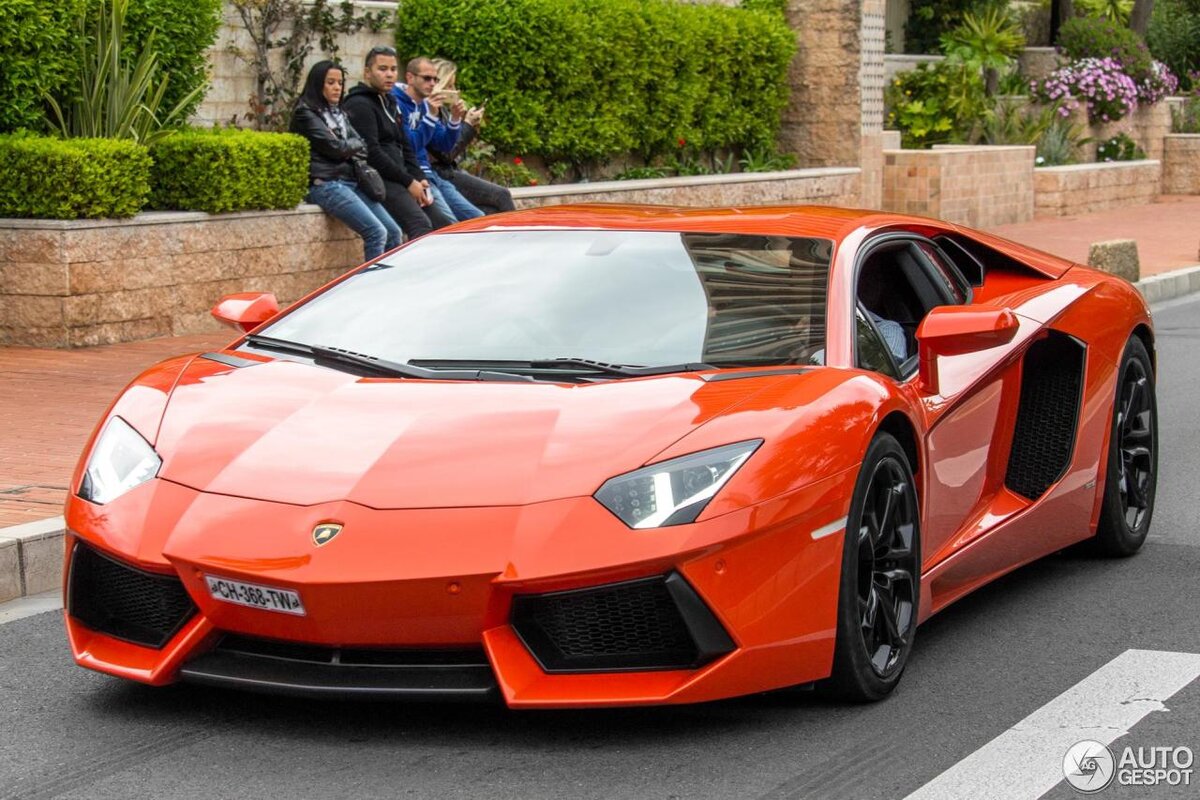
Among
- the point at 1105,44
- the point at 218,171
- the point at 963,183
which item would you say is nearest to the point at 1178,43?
the point at 1105,44

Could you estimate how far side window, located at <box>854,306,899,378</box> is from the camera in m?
5.20

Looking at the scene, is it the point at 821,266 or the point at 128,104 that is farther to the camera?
the point at 128,104

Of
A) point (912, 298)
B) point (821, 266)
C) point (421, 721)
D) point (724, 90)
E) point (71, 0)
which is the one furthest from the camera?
point (724, 90)

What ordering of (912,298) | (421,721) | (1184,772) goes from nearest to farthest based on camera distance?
(1184,772), (421,721), (912,298)

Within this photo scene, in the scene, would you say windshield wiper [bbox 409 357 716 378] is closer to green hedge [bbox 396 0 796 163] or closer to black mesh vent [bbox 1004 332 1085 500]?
black mesh vent [bbox 1004 332 1085 500]

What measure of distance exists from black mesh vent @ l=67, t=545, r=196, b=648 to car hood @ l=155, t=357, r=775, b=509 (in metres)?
0.26

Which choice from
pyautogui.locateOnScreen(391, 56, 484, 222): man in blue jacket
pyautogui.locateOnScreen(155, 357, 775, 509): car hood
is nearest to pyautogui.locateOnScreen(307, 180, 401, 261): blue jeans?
pyautogui.locateOnScreen(391, 56, 484, 222): man in blue jacket

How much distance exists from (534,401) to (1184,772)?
68.3 inches

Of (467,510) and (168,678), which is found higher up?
(467,510)

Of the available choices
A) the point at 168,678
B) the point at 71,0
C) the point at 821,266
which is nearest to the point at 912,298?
the point at 821,266

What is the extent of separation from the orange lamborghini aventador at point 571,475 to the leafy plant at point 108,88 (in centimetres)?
694

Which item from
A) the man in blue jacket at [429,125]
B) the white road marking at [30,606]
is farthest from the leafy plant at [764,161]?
the white road marking at [30,606]

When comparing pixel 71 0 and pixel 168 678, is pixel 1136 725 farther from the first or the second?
pixel 71 0

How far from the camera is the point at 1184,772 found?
13.9 ft
